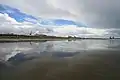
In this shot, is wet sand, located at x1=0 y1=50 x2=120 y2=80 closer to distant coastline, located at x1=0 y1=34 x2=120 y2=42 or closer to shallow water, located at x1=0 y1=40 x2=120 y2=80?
shallow water, located at x1=0 y1=40 x2=120 y2=80

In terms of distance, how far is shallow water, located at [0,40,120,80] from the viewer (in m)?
1.66

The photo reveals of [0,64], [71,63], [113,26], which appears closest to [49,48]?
[71,63]

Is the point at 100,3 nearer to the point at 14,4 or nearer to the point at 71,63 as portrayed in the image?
the point at 71,63

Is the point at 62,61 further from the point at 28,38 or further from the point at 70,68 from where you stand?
the point at 28,38

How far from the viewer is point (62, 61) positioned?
173 centimetres

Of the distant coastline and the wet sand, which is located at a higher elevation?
the distant coastline

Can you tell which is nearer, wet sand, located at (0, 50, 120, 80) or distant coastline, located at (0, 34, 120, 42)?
wet sand, located at (0, 50, 120, 80)

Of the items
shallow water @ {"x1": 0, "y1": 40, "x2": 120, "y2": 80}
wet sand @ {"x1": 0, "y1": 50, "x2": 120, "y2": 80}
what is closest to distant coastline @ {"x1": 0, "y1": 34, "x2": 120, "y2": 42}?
shallow water @ {"x1": 0, "y1": 40, "x2": 120, "y2": 80}

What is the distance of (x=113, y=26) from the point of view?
5.83 ft

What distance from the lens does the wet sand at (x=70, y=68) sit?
5.43 feet

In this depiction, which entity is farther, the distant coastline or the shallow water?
the distant coastline

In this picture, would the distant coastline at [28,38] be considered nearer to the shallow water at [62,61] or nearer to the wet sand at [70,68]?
the shallow water at [62,61]

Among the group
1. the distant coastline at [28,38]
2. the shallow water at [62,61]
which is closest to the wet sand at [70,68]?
the shallow water at [62,61]

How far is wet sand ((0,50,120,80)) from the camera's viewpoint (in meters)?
1.66
